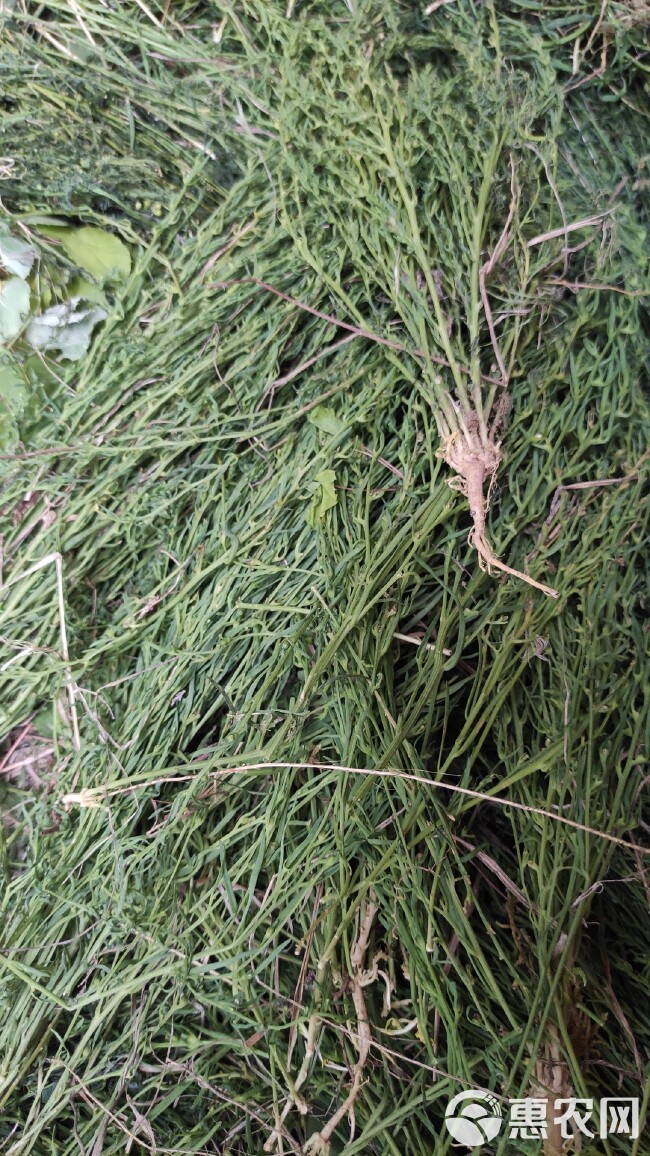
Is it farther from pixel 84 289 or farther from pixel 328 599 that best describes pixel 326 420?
pixel 84 289

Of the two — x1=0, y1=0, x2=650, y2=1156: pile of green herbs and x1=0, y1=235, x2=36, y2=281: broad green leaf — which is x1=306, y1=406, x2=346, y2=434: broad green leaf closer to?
x1=0, y1=0, x2=650, y2=1156: pile of green herbs

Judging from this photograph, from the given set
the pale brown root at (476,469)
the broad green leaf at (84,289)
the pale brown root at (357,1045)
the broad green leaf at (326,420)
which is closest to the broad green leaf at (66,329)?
the broad green leaf at (84,289)

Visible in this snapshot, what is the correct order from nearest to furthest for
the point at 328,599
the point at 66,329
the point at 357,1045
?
the point at 357,1045 → the point at 328,599 → the point at 66,329

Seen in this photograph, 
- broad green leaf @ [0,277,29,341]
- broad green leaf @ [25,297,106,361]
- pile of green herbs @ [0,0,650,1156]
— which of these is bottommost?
pile of green herbs @ [0,0,650,1156]

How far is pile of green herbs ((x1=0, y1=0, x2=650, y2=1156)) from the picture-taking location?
88 cm

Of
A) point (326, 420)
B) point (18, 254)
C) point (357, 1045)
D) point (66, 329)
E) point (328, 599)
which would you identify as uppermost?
point (18, 254)

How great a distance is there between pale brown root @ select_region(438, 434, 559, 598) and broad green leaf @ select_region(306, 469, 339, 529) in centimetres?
18

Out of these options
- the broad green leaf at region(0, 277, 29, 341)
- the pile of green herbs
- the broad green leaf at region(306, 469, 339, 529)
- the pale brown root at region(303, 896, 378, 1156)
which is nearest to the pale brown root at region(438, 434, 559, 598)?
the pile of green herbs

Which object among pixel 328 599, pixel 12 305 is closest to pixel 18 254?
pixel 12 305

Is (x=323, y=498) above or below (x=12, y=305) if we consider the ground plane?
below

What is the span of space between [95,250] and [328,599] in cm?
79

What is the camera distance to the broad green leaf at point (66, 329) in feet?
3.96

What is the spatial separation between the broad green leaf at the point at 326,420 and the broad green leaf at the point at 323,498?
73 mm

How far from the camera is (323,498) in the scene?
1.02m
